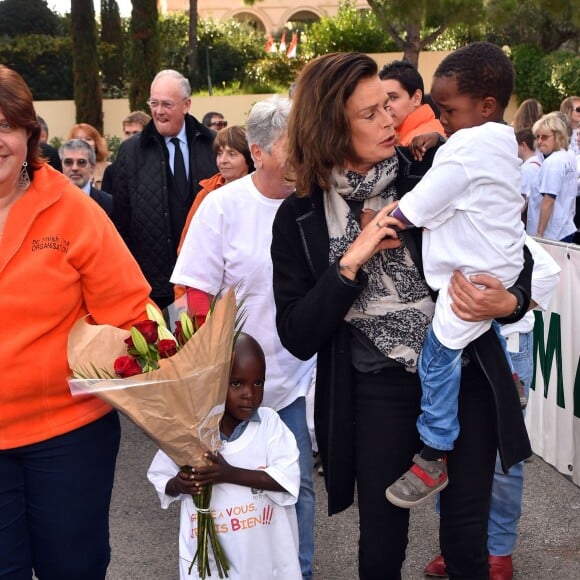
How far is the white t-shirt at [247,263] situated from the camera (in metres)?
3.88

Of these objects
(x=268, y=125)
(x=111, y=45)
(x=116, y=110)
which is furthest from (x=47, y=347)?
(x=111, y=45)

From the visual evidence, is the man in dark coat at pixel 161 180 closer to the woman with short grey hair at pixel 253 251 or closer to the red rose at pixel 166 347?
the woman with short grey hair at pixel 253 251

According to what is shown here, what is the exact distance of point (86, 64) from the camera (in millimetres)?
28875

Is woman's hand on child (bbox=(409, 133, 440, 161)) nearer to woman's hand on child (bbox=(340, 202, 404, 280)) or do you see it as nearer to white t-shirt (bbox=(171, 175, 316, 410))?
woman's hand on child (bbox=(340, 202, 404, 280))

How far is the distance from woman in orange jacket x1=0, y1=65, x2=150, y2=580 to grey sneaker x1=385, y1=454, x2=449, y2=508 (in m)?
1.02

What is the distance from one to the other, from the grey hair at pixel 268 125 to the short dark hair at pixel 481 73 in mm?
870

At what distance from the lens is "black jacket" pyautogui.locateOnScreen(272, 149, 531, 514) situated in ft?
9.42

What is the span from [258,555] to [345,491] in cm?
51

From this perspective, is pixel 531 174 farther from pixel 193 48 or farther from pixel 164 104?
pixel 193 48

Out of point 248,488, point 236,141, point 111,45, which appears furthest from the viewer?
point 111,45

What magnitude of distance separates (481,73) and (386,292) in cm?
79

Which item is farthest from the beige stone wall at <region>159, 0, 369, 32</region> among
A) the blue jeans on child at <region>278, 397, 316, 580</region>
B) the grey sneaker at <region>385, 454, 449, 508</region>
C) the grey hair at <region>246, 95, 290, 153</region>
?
the grey sneaker at <region>385, 454, 449, 508</region>

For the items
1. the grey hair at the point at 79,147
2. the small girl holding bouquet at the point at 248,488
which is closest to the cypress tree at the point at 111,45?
the grey hair at the point at 79,147

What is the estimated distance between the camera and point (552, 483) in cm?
568
